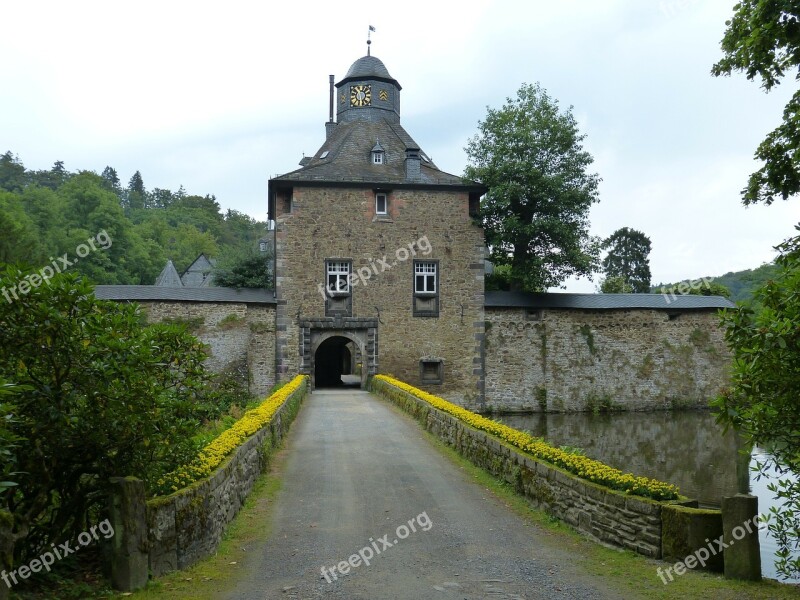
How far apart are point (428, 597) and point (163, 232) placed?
75.8 meters

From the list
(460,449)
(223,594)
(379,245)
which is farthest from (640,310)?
(223,594)

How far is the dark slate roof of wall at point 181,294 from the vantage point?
23.7 metres

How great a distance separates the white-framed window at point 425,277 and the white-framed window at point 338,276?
2.56 metres

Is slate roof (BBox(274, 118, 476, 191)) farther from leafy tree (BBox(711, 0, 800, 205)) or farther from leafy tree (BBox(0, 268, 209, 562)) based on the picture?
leafy tree (BBox(0, 268, 209, 562))

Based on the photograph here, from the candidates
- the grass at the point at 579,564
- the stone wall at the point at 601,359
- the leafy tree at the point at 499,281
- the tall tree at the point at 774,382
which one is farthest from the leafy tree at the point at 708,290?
the tall tree at the point at 774,382

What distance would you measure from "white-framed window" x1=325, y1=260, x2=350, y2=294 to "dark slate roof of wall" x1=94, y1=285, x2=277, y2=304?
215 cm

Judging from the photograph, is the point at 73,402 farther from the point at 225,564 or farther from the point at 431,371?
the point at 431,371

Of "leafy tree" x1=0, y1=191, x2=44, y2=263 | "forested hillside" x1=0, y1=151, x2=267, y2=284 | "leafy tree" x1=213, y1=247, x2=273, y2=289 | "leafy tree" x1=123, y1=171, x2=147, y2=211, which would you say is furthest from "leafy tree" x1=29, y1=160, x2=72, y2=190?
"leafy tree" x1=213, y1=247, x2=273, y2=289

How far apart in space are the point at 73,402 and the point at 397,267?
68.6 feet

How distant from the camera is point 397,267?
2609cm

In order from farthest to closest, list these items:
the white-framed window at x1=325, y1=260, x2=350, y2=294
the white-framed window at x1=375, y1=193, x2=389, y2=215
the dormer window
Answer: the dormer window → the white-framed window at x1=375, y1=193, x2=389, y2=215 → the white-framed window at x1=325, y1=260, x2=350, y2=294

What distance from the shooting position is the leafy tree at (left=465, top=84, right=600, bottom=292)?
26766 millimetres

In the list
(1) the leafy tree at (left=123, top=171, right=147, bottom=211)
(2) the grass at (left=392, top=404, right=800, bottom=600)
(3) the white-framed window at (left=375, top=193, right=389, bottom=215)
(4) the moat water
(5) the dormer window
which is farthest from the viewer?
(1) the leafy tree at (left=123, top=171, right=147, bottom=211)

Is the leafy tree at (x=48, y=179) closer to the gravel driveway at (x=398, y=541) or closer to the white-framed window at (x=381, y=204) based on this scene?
the white-framed window at (x=381, y=204)
